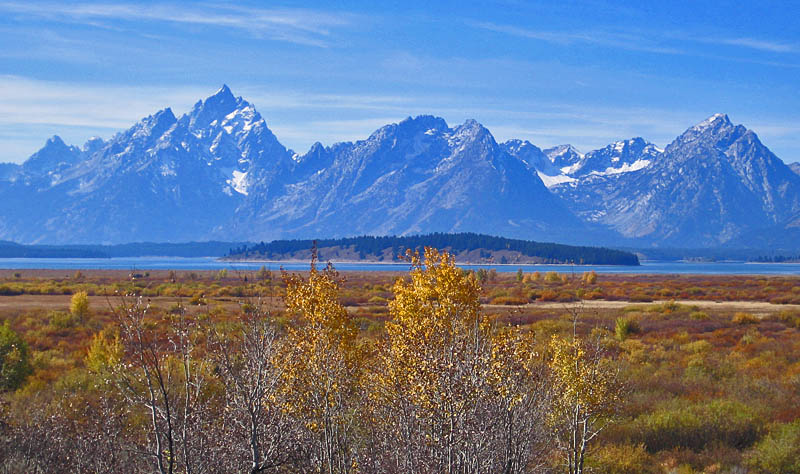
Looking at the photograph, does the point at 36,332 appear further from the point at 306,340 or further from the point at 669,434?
the point at 669,434

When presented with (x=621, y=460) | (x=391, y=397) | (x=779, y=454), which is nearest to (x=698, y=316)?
(x=779, y=454)

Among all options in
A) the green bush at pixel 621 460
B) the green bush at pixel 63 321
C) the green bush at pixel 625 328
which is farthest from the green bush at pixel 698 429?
the green bush at pixel 63 321

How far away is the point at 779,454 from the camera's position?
1778 cm

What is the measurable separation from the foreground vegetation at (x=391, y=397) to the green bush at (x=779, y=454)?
0.11ft

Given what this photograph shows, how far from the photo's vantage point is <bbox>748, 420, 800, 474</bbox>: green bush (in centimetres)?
1767

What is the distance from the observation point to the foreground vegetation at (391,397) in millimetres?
10539

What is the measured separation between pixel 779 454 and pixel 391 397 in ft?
37.7

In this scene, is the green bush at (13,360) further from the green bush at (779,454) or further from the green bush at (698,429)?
the green bush at (779,454)

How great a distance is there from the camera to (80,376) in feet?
79.0

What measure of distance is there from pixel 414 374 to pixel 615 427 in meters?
12.0

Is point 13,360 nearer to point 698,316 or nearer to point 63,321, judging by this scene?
point 63,321

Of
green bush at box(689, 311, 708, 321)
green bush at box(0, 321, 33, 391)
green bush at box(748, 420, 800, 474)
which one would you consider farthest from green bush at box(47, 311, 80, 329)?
green bush at box(689, 311, 708, 321)

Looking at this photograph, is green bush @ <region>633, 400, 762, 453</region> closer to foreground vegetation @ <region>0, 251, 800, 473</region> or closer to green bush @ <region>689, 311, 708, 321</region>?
foreground vegetation @ <region>0, 251, 800, 473</region>

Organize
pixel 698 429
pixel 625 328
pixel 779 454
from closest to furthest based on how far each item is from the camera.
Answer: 1. pixel 779 454
2. pixel 698 429
3. pixel 625 328
